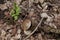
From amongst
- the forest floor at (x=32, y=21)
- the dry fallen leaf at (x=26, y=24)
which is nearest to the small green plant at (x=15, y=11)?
the forest floor at (x=32, y=21)

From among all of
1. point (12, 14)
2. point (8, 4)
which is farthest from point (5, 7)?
point (12, 14)

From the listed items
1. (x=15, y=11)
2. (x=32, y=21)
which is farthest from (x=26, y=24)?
(x=15, y=11)

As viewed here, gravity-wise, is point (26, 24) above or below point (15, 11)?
below

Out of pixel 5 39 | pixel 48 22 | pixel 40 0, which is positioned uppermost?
pixel 40 0

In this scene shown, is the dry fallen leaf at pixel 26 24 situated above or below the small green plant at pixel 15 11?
below

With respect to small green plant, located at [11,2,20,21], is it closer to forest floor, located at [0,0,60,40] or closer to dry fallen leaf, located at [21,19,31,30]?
forest floor, located at [0,0,60,40]

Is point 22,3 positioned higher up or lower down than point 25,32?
higher up

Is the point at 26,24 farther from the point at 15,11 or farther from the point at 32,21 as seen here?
the point at 15,11

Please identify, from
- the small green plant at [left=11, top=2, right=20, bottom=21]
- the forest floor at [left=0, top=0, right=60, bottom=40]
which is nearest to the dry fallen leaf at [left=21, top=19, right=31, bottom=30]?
the forest floor at [left=0, top=0, right=60, bottom=40]

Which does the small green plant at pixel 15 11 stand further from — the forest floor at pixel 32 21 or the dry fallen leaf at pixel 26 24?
the dry fallen leaf at pixel 26 24

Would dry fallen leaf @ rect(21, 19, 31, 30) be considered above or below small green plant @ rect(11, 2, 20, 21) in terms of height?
below

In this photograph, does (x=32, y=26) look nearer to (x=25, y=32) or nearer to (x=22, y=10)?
(x=25, y=32)
